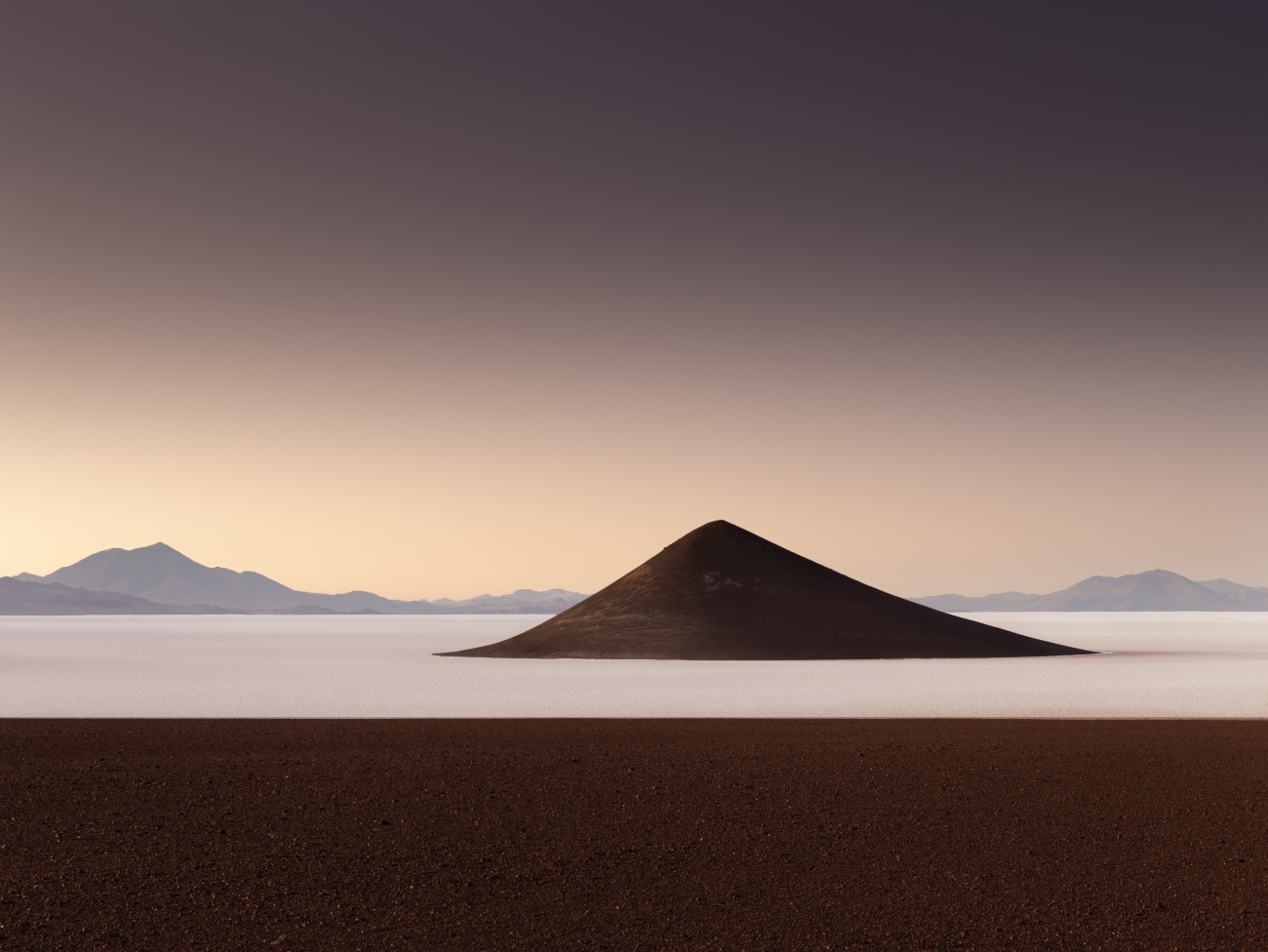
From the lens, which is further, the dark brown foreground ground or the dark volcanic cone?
the dark volcanic cone

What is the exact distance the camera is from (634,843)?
13.6 m

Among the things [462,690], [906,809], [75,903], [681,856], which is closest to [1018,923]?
[681,856]

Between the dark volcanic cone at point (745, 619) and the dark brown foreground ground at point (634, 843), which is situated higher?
the dark volcanic cone at point (745, 619)

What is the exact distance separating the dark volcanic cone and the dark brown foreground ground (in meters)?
35.6

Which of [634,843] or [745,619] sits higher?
[745,619]

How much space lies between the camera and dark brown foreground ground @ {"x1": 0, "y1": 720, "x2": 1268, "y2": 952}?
34.1 feet

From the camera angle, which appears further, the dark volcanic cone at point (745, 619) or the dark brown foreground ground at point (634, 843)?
the dark volcanic cone at point (745, 619)

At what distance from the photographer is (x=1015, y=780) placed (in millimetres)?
17797

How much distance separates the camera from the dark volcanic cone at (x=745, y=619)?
190 feet

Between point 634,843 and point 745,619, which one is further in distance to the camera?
point 745,619

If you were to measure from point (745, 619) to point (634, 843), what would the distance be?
46.9 m

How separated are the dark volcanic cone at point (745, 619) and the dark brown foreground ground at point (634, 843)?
3556cm

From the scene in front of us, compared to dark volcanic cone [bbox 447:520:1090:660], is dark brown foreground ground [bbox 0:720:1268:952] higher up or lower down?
lower down

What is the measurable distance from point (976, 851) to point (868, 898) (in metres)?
2.47
